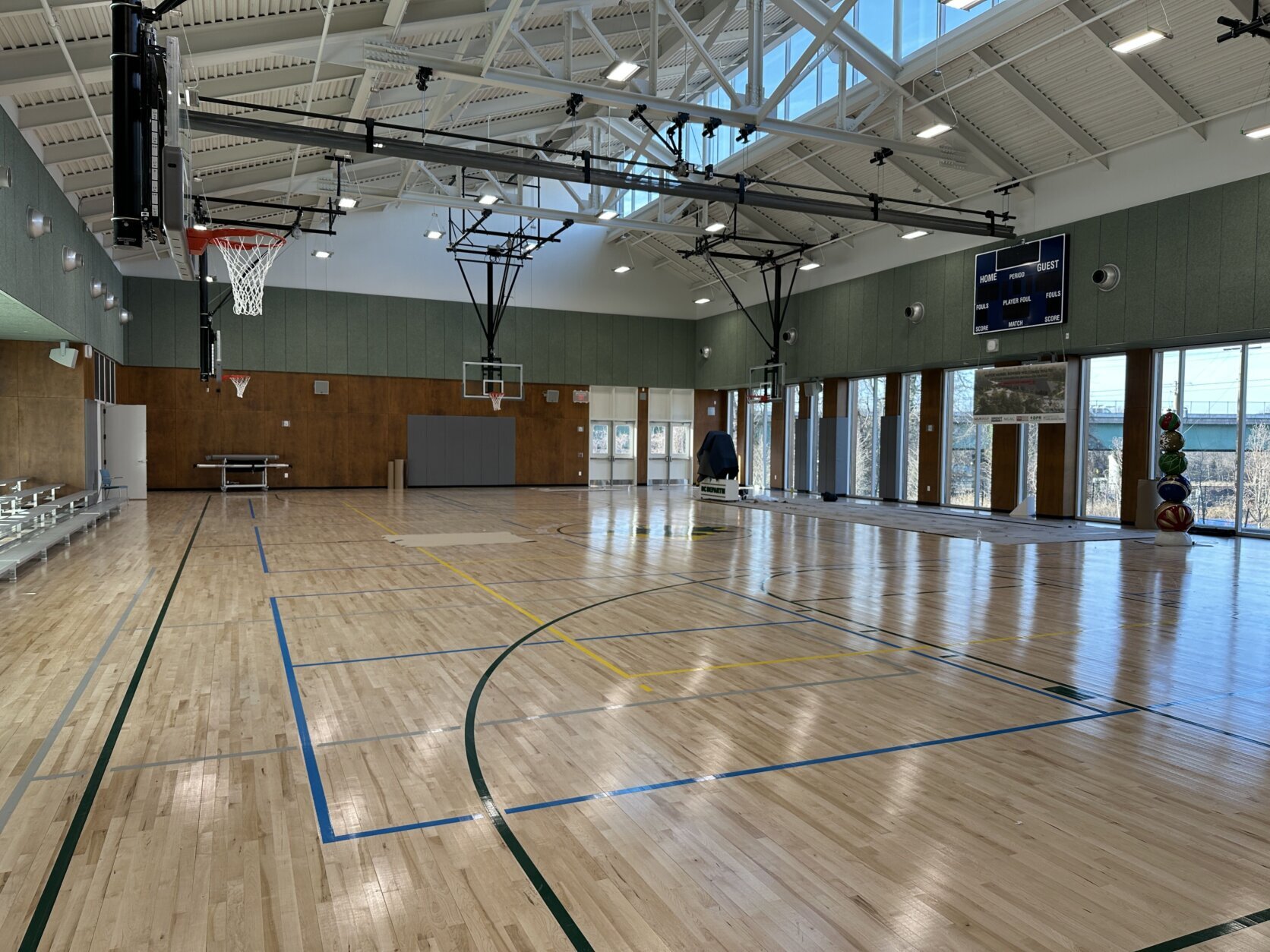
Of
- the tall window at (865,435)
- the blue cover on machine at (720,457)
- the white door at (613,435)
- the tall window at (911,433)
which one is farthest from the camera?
the white door at (613,435)

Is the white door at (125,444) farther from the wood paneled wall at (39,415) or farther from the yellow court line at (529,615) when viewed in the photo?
the yellow court line at (529,615)

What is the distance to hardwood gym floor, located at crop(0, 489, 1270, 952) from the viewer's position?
2631 millimetres

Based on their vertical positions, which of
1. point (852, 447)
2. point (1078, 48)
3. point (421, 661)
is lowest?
point (421, 661)

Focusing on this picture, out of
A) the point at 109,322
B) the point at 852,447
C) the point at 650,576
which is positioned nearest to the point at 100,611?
the point at 650,576

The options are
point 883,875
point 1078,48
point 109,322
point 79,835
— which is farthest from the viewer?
point 109,322

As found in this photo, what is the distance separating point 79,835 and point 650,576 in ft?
21.8

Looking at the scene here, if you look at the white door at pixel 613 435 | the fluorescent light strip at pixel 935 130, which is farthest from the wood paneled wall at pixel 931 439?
the white door at pixel 613 435

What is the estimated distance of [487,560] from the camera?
1051 cm

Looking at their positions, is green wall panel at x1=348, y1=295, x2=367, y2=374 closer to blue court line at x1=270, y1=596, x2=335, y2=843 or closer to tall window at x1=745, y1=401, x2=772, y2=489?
tall window at x1=745, y1=401, x2=772, y2=489

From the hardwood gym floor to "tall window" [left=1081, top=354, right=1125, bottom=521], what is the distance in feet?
28.0

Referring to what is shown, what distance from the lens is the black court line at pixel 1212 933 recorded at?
8.13 feet

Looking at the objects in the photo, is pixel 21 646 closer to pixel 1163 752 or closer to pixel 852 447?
pixel 1163 752

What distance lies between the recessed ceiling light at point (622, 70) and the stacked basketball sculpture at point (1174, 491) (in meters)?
9.40

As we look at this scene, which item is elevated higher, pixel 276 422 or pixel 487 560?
pixel 276 422
